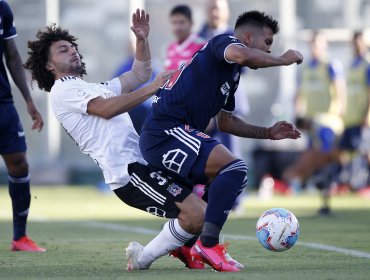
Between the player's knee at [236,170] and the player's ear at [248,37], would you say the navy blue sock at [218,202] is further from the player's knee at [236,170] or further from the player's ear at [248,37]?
the player's ear at [248,37]

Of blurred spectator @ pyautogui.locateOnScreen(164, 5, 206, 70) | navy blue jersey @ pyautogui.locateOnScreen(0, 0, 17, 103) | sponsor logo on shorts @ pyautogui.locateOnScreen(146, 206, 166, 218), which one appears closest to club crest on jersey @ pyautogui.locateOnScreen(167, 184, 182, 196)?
sponsor logo on shorts @ pyautogui.locateOnScreen(146, 206, 166, 218)

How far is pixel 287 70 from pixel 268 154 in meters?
3.46

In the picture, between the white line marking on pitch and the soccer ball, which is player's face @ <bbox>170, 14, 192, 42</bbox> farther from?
the soccer ball

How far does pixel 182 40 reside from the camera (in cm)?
1173

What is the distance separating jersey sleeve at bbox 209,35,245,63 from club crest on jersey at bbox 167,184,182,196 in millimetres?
874

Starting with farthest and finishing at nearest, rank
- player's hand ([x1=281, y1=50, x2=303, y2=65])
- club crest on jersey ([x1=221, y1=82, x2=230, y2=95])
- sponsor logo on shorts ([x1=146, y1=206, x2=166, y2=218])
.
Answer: club crest on jersey ([x1=221, y1=82, x2=230, y2=95])
sponsor logo on shorts ([x1=146, y1=206, x2=166, y2=218])
player's hand ([x1=281, y1=50, x2=303, y2=65])

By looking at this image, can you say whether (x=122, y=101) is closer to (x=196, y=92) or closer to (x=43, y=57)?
(x=196, y=92)

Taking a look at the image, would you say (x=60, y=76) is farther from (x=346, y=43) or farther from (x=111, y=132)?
(x=346, y=43)

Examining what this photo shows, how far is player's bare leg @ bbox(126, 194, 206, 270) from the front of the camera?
683 cm

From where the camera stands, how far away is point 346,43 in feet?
75.5

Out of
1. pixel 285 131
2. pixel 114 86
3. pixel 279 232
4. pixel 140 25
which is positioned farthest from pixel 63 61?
pixel 279 232

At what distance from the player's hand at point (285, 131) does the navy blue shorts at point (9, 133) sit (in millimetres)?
2343

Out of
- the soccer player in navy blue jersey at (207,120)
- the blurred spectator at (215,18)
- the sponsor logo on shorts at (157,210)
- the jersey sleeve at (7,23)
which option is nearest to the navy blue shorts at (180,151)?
the soccer player in navy blue jersey at (207,120)

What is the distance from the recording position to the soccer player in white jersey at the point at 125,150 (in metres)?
6.85
